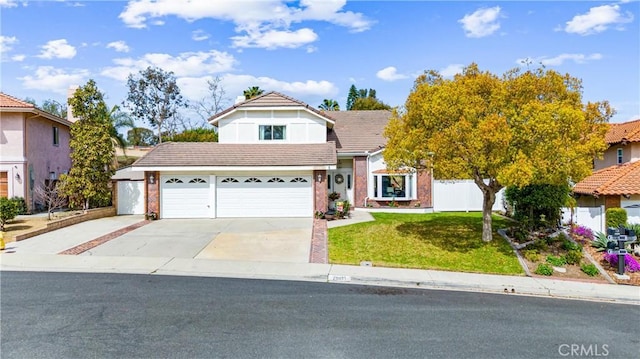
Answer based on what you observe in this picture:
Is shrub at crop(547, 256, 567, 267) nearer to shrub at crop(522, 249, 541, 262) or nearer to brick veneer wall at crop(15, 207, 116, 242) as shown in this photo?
shrub at crop(522, 249, 541, 262)

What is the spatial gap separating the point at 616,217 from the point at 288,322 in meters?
13.3

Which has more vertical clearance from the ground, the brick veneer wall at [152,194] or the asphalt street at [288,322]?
the brick veneer wall at [152,194]

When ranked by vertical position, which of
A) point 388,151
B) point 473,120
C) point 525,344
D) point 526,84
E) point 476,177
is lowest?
point 525,344

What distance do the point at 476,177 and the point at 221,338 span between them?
9878 mm

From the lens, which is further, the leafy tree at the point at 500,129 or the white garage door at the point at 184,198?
the white garage door at the point at 184,198

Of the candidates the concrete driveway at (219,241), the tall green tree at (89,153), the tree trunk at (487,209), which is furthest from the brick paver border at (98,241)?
the tree trunk at (487,209)

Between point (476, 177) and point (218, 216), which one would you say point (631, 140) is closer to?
point (476, 177)

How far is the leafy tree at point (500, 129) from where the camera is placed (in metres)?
11.5

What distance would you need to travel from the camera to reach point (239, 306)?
8.32 m

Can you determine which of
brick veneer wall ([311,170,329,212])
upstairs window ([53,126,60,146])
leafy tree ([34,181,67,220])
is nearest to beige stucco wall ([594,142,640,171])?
brick veneer wall ([311,170,329,212])

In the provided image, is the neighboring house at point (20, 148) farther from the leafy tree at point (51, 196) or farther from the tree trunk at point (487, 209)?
the tree trunk at point (487, 209)

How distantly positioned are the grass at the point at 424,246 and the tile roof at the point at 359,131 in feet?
23.5

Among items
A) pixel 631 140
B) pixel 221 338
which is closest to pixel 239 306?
pixel 221 338

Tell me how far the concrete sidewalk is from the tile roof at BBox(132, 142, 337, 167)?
832cm
